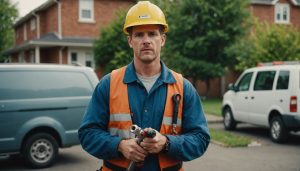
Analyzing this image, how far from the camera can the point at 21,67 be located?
27.6 ft

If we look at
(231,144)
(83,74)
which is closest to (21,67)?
(83,74)

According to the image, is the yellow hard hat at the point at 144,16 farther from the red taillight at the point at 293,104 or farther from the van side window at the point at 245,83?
the van side window at the point at 245,83

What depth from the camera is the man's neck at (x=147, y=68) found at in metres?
3.02

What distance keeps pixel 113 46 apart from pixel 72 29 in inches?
186

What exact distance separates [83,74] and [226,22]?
55.7 feet

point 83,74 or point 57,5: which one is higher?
point 57,5

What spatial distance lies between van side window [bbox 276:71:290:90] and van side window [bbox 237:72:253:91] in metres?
1.60

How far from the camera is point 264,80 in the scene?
1212 cm

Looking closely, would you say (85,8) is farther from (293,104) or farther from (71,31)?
(293,104)

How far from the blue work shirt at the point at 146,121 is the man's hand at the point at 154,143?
0.11 meters

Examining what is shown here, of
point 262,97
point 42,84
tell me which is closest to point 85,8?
point 262,97

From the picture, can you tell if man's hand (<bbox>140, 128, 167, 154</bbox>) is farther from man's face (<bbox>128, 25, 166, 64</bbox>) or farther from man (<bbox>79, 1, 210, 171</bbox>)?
man's face (<bbox>128, 25, 166, 64</bbox>)

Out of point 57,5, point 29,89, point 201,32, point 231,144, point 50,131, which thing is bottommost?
point 231,144

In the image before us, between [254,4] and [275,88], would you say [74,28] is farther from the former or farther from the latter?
[275,88]
